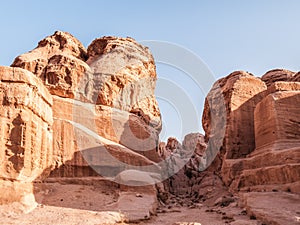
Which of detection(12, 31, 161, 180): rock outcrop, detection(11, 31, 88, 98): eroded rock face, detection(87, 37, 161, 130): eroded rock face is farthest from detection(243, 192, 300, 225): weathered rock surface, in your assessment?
detection(11, 31, 88, 98): eroded rock face

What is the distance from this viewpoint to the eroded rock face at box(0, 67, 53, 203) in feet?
38.9

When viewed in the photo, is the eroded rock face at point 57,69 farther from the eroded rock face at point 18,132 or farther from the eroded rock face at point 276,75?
the eroded rock face at point 276,75

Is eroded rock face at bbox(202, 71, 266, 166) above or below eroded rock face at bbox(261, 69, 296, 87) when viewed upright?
below

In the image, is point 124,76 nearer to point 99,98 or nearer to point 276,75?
point 99,98

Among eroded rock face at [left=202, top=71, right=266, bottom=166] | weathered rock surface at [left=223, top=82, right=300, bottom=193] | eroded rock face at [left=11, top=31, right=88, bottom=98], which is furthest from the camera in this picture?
eroded rock face at [left=11, top=31, right=88, bottom=98]

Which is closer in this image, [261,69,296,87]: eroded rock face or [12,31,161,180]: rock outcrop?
[12,31,161,180]: rock outcrop

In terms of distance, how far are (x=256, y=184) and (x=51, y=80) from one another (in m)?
15.5

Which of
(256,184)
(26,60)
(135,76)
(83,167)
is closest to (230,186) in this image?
(256,184)

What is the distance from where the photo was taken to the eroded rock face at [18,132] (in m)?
11.8

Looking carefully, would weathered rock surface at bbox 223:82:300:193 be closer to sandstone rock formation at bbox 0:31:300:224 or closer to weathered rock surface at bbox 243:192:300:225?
sandstone rock formation at bbox 0:31:300:224

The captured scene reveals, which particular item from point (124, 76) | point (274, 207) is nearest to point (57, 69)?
point (124, 76)

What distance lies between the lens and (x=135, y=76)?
28.1m

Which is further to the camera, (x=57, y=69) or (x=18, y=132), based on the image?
(x=57, y=69)

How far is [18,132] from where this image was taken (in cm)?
1238
